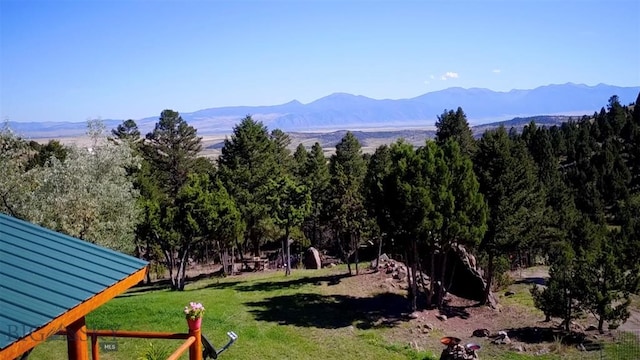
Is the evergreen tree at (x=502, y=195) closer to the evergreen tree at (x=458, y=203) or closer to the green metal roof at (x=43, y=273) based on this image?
the evergreen tree at (x=458, y=203)

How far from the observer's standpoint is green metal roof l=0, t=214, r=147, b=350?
391cm

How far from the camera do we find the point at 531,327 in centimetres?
2205

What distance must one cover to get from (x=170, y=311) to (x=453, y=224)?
40.2 ft

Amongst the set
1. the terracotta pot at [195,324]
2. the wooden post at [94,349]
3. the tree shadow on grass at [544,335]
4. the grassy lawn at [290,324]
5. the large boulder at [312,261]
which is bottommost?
the large boulder at [312,261]

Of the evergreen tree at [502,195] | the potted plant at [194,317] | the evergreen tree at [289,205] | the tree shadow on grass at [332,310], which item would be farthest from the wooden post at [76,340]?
the evergreen tree at [289,205]

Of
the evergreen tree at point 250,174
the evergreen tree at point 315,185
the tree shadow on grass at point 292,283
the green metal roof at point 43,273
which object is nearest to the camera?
the green metal roof at point 43,273

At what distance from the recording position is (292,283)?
89.4 ft

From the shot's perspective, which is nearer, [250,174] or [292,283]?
[292,283]

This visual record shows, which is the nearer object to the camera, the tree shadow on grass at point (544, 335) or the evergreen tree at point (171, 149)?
the tree shadow on grass at point (544, 335)

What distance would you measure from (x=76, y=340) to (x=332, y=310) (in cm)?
1800

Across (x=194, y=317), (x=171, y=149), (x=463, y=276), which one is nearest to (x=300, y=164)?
(x=171, y=149)

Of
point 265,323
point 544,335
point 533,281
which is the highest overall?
point 265,323

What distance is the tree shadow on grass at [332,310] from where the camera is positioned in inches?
807

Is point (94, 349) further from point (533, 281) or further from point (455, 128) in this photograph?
point (455, 128)
